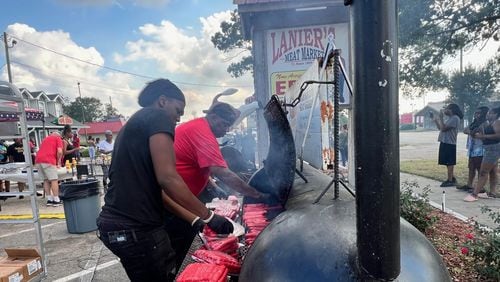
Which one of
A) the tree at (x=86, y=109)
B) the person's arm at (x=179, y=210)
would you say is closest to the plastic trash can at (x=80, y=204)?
the person's arm at (x=179, y=210)

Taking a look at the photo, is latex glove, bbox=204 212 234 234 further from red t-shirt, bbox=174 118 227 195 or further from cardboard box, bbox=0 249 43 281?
cardboard box, bbox=0 249 43 281

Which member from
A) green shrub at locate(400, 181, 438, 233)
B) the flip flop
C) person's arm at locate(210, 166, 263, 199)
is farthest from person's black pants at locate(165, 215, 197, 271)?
the flip flop

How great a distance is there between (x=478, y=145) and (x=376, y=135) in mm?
7035

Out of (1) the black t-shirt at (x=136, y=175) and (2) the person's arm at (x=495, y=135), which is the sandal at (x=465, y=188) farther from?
(1) the black t-shirt at (x=136, y=175)

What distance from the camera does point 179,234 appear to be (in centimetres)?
307

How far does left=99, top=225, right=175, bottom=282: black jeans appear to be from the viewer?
212cm

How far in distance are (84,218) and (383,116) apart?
5819mm

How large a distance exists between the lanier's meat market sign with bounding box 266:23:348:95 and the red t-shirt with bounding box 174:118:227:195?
4049 mm

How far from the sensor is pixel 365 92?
1071 millimetres

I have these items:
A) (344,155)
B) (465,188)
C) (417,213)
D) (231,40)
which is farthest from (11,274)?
(231,40)

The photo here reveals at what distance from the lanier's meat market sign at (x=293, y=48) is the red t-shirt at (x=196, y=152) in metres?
4.05

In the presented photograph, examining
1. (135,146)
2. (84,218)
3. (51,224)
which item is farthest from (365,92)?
(51,224)

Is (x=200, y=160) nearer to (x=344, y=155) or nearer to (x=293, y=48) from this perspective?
(x=293, y=48)

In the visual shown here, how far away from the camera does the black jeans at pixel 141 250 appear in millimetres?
2115
